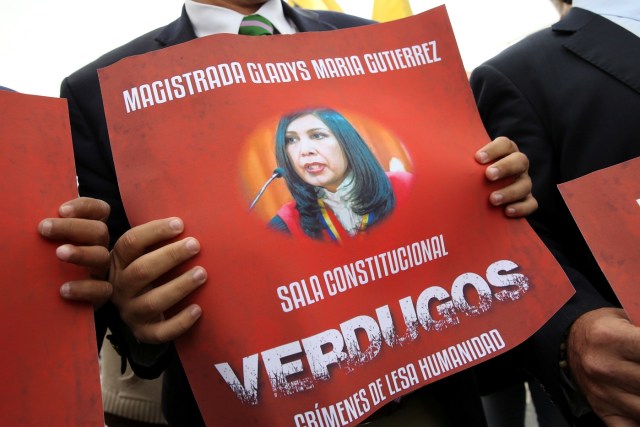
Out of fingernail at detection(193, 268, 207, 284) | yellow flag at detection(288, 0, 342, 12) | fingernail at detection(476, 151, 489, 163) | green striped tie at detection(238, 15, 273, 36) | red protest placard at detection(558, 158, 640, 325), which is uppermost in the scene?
yellow flag at detection(288, 0, 342, 12)

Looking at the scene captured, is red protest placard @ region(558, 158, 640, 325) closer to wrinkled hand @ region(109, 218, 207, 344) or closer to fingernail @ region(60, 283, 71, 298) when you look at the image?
wrinkled hand @ region(109, 218, 207, 344)

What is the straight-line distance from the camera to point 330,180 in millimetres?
742

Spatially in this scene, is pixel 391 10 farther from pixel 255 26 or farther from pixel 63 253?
pixel 63 253

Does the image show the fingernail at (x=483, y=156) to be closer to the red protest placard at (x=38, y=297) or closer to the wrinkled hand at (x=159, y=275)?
the wrinkled hand at (x=159, y=275)

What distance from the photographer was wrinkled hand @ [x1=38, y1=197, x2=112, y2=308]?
62 cm

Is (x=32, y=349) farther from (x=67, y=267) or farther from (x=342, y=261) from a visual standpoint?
(x=342, y=261)

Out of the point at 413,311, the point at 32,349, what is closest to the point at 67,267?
the point at 32,349

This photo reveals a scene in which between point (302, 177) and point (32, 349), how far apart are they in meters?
0.34

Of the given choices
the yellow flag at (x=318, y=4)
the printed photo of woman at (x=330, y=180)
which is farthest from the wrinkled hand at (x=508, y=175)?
the yellow flag at (x=318, y=4)

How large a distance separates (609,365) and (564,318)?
0.13m

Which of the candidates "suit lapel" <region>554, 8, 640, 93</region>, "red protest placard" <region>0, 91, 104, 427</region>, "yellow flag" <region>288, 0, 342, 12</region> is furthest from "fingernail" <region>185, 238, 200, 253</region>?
"yellow flag" <region>288, 0, 342, 12</region>

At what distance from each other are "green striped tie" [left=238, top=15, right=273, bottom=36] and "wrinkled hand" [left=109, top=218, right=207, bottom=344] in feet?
1.45

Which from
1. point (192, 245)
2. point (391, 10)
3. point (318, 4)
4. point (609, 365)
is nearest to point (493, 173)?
point (609, 365)

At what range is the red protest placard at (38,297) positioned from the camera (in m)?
0.59
